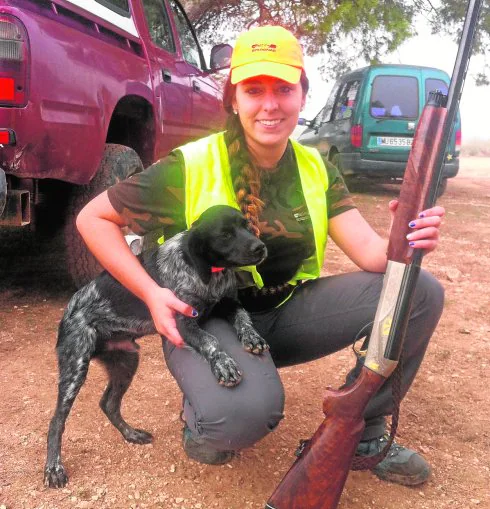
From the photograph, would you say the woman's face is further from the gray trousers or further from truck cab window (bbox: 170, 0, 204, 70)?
truck cab window (bbox: 170, 0, 204, 70)

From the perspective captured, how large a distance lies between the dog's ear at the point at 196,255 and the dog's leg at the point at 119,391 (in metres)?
0.61

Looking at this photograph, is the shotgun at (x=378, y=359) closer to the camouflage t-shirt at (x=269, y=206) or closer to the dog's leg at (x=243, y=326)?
the dog's leg at (x=243, y=326)

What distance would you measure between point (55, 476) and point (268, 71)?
1773 millimetres

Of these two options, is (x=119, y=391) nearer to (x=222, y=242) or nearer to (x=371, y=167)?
(x=222, y=242)

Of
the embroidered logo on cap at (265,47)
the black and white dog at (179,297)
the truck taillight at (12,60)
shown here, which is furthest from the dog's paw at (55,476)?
the truck taillight at (12,60)

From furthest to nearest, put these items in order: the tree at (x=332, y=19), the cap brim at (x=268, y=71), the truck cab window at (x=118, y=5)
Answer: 1. the tree at (x=332, y=19)
2. the truck cab window at (x=118, y=5)
3. the cap brim at (x=268, y=71)

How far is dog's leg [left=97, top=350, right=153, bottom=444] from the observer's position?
277 centimetres

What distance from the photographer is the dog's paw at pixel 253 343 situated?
91.4 inches

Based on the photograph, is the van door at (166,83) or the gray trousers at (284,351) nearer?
the gray trousers at (284,351)

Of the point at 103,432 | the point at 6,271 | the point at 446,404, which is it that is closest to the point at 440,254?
the point at 446,404

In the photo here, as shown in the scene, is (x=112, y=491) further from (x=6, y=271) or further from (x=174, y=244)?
(x=6, y=271)

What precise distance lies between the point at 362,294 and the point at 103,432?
4.45ft

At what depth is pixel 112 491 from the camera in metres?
2.41

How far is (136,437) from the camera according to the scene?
2770 mm
